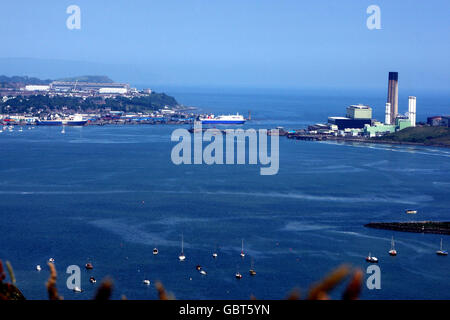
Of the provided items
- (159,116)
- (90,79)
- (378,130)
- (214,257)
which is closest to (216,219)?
(214,257)

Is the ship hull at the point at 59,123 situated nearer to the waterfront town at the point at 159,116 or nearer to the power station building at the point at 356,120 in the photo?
the waterfront town at the point at 159,116

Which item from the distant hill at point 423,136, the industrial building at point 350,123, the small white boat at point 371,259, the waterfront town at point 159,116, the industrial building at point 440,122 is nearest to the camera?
the small white boat at point 371,259

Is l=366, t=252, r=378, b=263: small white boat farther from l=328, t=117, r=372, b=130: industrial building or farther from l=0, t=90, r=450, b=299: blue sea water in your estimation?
l=328, t=117, r=372, b=130: industrial building

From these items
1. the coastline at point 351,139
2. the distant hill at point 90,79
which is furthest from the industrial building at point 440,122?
the distant hill at point 90,79

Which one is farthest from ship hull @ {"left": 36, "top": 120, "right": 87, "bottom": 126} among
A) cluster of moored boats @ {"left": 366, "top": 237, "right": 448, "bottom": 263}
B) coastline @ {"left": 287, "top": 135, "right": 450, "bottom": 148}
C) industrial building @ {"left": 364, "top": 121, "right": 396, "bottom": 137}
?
cluster of moored boats @ {"left": 366, "top": 237, "right": 448, "bottom": 263}
